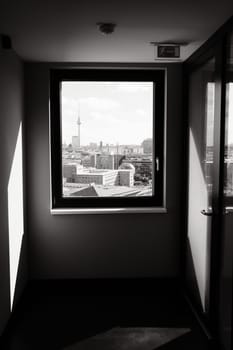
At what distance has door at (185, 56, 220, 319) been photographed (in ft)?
8.83

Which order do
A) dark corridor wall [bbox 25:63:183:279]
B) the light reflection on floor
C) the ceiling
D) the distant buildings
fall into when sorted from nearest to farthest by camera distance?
the ceiling → the light reflection on floor → dark corridor wall [bbox 25:63:183:279] → the distant buildings

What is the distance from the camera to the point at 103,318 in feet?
9.99

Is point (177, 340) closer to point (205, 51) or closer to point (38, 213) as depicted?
point (38, 213)

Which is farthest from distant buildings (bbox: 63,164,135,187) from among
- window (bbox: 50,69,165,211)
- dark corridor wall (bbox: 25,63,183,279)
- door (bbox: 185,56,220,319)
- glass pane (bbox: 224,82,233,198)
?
glass pane (bbox: 224,82,233,198)

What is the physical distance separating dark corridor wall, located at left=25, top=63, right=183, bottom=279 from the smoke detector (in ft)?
3.95

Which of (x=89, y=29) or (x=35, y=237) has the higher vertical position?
(x=89, y=29)

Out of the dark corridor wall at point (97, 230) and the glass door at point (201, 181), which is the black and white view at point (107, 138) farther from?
the glass door at point (201, 181)

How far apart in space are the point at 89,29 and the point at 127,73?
1147 mm

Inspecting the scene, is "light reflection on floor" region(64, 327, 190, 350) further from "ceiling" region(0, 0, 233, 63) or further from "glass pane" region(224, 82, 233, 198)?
"ceiling" region(0, 0, 233, 63)

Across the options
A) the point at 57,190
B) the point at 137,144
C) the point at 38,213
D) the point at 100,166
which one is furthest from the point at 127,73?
the point at 38,213


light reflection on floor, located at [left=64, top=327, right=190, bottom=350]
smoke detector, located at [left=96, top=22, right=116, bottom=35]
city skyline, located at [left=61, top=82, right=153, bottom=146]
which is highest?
smoke detector, located at [left=96, top=22, right=116, bottom=35]

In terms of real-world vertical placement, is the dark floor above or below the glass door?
below

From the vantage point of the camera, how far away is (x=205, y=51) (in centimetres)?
275

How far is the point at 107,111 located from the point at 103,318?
79.1 inches
